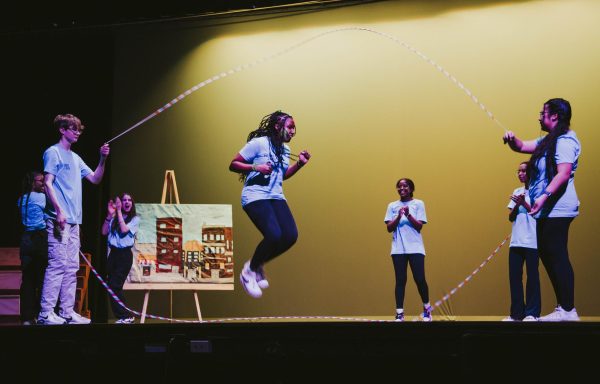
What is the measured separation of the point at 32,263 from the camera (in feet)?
18.2

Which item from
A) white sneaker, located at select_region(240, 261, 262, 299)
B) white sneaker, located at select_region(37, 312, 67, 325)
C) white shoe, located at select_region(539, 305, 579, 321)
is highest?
white sneaker, located at select_region(240, 261, 262, 299)

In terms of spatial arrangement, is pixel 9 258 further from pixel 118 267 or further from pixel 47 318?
pixel 47 318

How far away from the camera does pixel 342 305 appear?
838 centimetres

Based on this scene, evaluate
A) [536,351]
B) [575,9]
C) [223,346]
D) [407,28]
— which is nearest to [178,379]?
[223,346]

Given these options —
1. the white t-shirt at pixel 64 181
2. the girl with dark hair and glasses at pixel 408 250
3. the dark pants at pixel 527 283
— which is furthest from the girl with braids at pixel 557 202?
the white t-shirt at pixel 64 181

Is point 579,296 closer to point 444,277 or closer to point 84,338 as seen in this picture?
point 444,277

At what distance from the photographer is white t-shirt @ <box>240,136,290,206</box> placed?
508 centimetres

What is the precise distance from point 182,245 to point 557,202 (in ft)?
12.7

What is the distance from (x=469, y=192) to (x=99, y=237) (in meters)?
5.16

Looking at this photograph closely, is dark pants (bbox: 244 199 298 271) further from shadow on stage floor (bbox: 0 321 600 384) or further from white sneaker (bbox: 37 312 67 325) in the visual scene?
white sneaker (bbox: 37 312 67 325)

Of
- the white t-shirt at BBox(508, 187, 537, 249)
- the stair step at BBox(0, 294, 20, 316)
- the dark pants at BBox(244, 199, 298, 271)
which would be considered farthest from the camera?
the stair step at BBox(0, 294, 20, 316)

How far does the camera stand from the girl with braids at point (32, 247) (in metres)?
5.43

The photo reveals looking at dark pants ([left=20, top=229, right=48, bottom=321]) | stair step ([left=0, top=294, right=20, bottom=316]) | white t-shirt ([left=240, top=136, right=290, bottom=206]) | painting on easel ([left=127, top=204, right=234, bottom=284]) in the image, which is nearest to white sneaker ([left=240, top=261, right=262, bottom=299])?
white t-shirt ([left=240, top=136, right=290, bottom=206])

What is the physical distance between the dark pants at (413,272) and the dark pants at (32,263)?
339 cm
